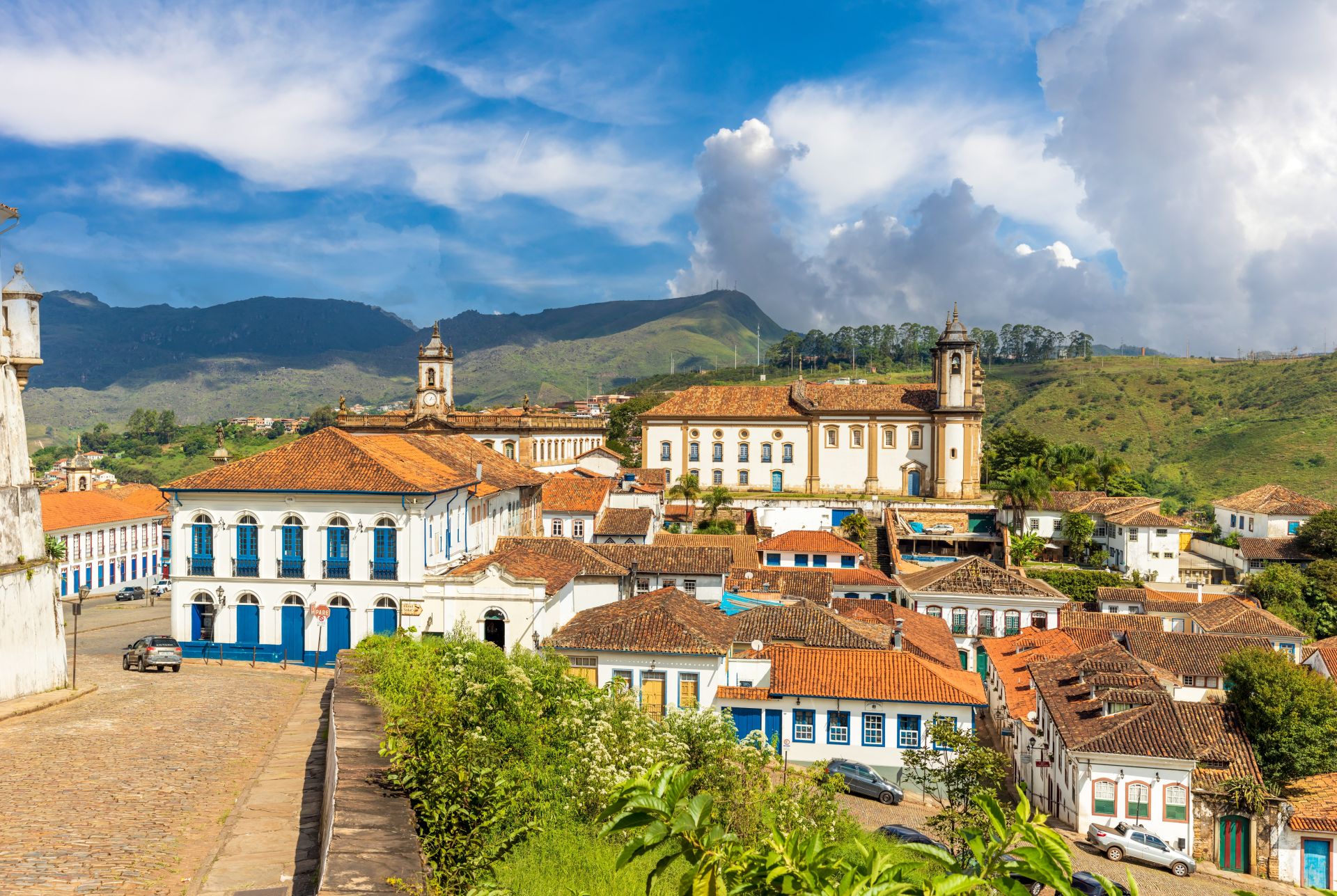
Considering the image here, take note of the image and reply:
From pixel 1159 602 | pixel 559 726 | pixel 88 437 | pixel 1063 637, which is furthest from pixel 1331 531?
pixel 88 437

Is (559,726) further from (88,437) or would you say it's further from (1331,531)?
(88,437)

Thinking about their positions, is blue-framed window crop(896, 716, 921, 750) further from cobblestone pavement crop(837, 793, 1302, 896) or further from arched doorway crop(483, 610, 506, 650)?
arched doorway crop(483, 610, 506, 650)

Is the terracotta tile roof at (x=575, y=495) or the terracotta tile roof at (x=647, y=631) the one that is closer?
the terracotta tile roof at (x=647, y=631)

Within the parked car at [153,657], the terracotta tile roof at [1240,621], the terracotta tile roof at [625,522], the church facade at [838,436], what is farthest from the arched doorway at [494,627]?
the church facade at [838,436]

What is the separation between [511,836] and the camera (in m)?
6.52

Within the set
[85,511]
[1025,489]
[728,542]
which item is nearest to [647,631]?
[728,542]

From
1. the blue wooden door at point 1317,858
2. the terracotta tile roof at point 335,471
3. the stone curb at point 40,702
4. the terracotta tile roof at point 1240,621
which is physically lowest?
the blue wooden door at point 1317,858

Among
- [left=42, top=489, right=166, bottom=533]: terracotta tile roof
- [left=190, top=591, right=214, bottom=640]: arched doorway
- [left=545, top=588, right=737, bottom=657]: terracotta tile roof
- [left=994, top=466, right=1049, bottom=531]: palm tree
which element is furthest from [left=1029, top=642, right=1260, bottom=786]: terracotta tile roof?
[left=42, top=489, right=166, bottom=533]: terracotta tile roof

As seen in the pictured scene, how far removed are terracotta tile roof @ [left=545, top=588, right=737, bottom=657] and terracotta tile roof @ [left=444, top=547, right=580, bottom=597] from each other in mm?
1460

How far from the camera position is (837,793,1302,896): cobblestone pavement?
67.6 feet

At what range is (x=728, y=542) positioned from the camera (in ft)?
152

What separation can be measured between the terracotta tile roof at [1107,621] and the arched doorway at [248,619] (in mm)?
30107

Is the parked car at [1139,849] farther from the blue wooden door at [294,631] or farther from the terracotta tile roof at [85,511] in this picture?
the terracotta tile roof at [85,511]

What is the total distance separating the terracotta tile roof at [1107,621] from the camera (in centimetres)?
3928
